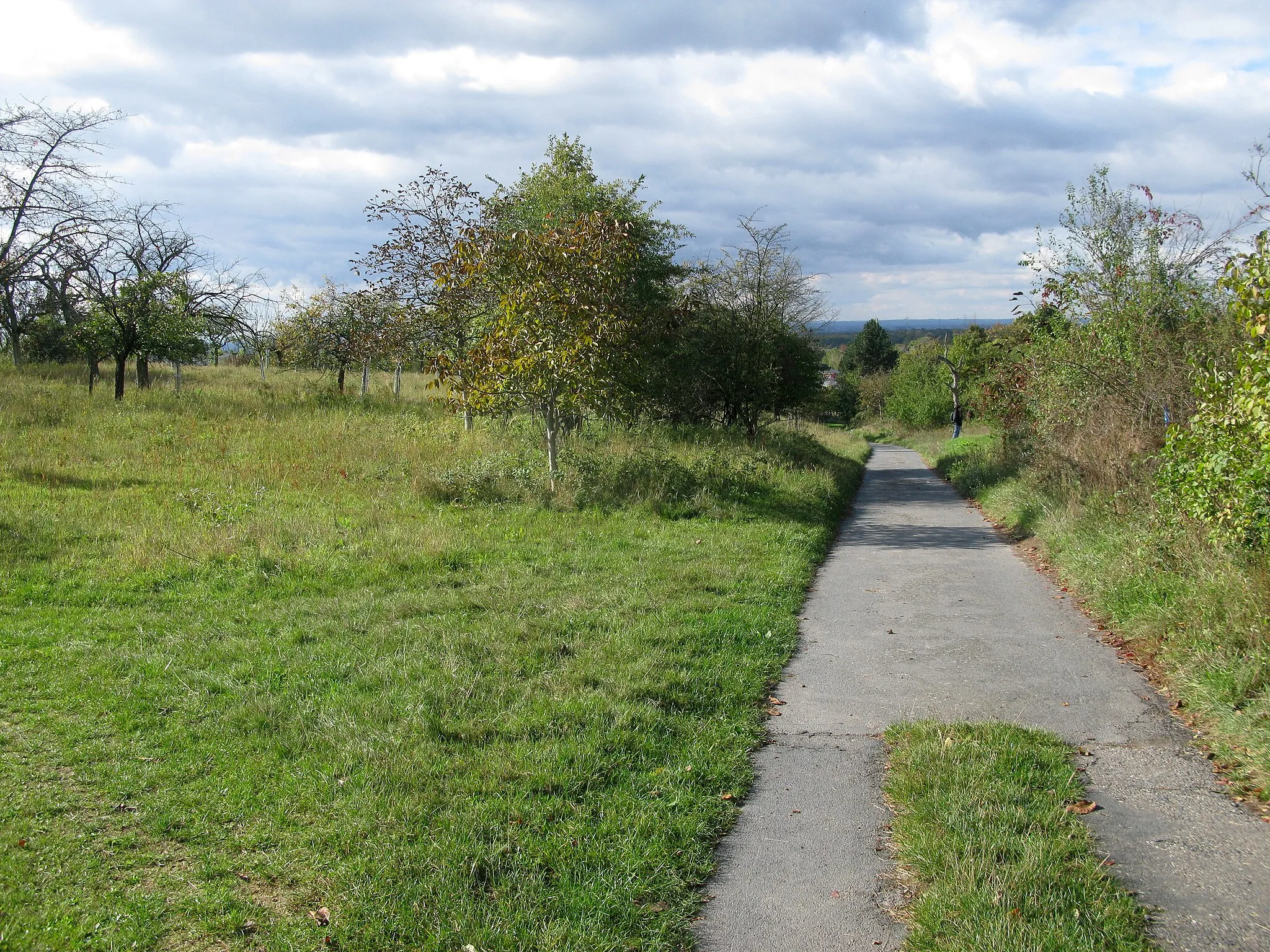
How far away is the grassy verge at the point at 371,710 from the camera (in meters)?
3.34

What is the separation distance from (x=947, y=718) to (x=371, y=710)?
359cm

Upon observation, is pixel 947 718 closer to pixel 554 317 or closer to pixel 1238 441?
pixel 1238 441

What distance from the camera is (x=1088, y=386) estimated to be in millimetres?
14945

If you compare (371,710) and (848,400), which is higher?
(848,400)

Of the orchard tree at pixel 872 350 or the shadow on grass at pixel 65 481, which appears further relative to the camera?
the orchard tree at pixel 872 350

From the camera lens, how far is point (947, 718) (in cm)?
547

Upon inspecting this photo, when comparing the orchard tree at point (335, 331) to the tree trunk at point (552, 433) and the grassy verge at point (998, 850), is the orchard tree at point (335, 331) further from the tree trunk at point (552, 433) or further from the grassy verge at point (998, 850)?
the grassy verge at point (998, 850)

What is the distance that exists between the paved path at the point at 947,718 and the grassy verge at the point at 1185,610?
8.2 inches

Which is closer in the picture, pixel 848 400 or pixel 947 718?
pixel 947 718

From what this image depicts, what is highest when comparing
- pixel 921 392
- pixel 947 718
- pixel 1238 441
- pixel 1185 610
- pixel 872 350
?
pixel 872 350

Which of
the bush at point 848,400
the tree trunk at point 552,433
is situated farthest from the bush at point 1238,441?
the bush at point 848,400

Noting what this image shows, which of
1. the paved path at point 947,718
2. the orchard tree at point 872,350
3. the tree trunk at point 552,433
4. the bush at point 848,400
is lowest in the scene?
the paved path at point 947,718

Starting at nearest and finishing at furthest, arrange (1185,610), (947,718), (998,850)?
(998,850), (947,718), (1185,610)

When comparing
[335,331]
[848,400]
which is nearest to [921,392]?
[848,400]
